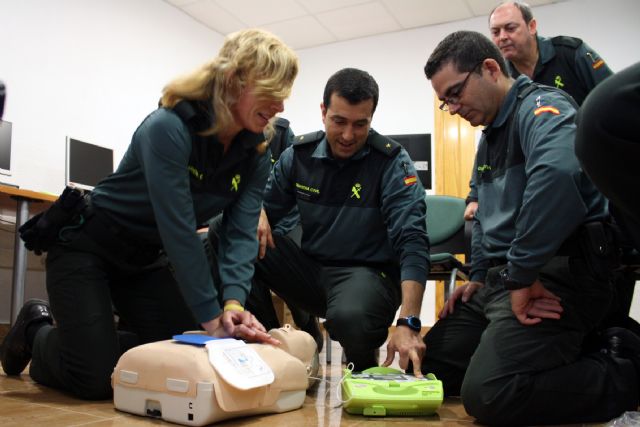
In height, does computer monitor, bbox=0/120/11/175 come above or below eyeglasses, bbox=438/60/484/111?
above

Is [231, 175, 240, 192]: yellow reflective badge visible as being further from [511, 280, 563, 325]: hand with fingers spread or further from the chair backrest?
the chair backrest

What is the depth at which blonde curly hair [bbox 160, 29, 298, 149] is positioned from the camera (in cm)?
144

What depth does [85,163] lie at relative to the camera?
3971 mm

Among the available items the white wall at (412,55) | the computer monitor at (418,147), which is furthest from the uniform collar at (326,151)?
the white wall at (412,55)

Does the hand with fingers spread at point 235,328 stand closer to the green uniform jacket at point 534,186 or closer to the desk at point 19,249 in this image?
the green uniform jacket at point 534,186

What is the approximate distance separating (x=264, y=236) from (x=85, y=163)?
2566 millimetres

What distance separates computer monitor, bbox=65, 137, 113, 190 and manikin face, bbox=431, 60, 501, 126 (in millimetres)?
2930

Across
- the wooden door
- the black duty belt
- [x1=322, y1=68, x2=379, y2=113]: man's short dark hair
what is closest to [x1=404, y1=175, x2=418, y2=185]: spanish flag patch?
[x1=322, y1=68, x2=379, y2=113]: man's short dark hair

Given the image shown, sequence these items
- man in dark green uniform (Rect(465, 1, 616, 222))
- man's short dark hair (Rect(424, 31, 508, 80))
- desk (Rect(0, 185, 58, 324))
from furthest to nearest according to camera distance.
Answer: desk (Rect(0, 185, 58, 324)) < man in dark green uniform (Rect(465, 1, 616, 222)) < man's short dark hair (Rect(424, 31, 508, 80))

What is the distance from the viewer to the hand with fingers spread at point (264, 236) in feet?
6.19

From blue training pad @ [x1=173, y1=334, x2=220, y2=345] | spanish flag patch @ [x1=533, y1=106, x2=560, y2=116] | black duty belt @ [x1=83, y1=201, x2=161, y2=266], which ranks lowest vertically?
blue training pad @ [x1=173, y1=334, x2=220, y2=345]

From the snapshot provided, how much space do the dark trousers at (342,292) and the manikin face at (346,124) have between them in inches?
14.9

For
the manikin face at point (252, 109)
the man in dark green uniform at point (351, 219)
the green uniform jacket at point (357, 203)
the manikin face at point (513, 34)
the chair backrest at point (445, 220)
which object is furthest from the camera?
the chair backrest at point (445, 220)

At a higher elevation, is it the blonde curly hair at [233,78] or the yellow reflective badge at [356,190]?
the blonde curly hair at [233,78]
